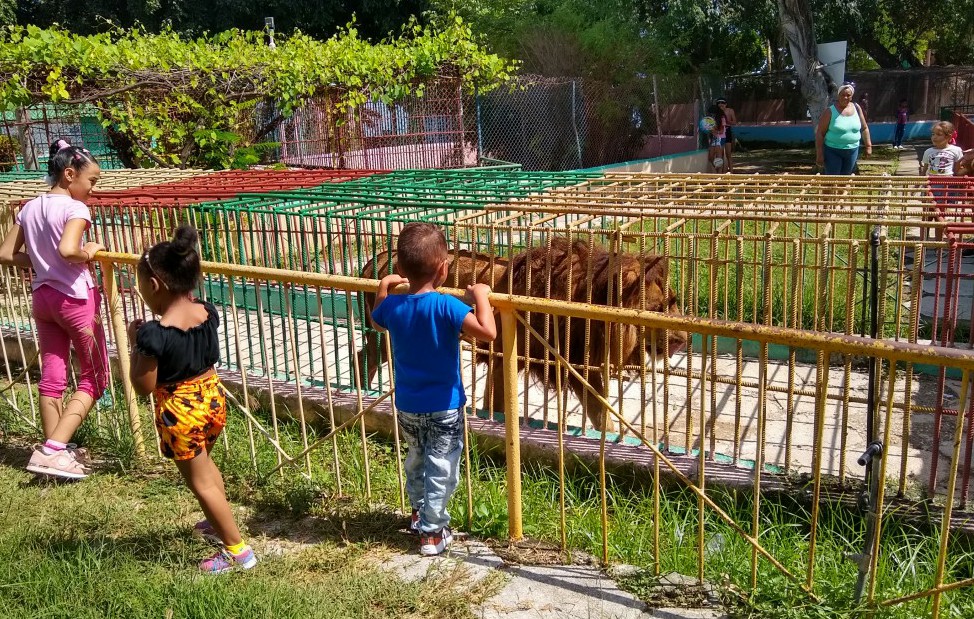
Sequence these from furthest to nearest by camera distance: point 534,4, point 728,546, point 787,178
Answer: point 534,4
point 787,178
point 728,546

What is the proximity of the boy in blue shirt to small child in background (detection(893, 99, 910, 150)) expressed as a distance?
1010 inches

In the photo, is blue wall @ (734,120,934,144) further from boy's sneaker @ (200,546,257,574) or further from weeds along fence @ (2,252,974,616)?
boy's sneaker @ (200,546,257,574)

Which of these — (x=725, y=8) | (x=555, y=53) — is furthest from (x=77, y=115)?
(x=725, y=8)

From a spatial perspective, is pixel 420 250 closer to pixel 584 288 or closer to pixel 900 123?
pixel 584 288

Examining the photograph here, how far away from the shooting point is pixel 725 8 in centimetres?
2539

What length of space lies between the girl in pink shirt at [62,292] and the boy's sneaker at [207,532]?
1185 mm

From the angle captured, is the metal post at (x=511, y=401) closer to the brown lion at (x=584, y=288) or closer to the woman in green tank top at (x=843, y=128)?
the brown lion at (x=584, y=288)

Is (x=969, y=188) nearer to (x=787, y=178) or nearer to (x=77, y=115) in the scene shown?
(x=787, y=178)

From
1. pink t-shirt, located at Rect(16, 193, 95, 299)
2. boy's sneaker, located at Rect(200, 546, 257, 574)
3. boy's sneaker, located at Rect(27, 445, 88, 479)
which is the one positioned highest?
pink t-shirt, located at Rect(16, 193, 95, 299)

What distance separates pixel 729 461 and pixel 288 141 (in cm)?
1258

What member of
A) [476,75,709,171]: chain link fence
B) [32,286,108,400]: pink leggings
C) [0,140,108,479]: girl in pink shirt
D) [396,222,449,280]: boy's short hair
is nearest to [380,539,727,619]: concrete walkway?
[396,222,449,280]: boy's short hair

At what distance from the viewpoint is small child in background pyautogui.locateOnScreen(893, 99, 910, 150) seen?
80.9 ft

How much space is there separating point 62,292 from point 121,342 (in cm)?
42

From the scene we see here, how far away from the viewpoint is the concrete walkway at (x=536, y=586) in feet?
9.74
